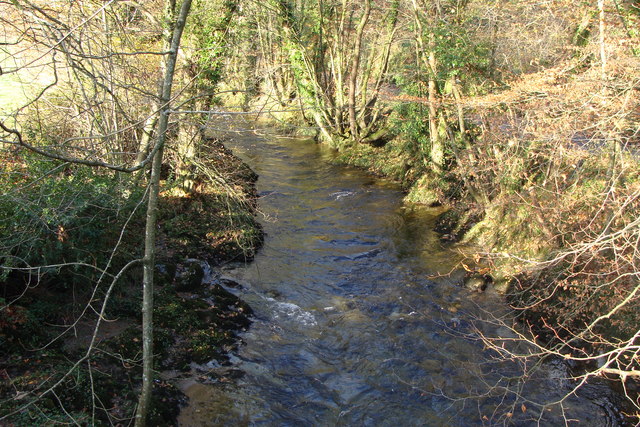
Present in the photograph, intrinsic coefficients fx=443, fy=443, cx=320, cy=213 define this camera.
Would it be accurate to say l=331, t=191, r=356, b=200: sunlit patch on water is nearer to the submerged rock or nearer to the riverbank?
the riverbank

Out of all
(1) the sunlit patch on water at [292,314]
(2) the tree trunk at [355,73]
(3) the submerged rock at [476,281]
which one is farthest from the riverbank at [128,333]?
(2) the tree trunk at [355,73]

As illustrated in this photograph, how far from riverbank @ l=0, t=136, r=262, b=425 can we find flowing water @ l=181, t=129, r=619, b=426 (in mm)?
434

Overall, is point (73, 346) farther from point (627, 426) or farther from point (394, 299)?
point (627, 426)

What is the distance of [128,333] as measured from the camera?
245 inches

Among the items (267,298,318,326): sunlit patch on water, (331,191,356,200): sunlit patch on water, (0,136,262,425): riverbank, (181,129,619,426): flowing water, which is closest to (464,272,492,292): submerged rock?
(181,129,619,426): flowing water

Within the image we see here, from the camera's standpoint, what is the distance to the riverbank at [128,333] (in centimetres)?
463

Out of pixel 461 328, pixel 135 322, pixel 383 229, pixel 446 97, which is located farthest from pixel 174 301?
pixel 446 97

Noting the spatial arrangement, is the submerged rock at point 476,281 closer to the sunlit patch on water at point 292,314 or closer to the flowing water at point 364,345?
the flowing water at point 364,345

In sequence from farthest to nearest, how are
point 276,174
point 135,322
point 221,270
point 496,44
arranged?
1. point 276,174
2. point 496,44
3. point 221,270
4. point 135,322

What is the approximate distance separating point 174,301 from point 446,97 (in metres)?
9.13

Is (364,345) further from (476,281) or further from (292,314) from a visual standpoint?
(476,281)

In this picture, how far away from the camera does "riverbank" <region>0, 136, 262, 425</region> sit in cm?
463

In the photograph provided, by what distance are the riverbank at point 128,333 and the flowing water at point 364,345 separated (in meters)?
0.43

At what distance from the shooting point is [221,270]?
969 centimetres
